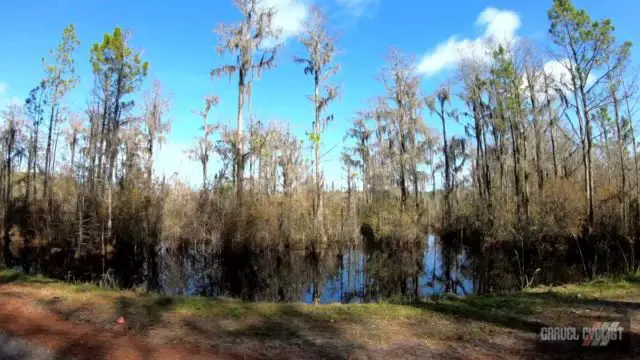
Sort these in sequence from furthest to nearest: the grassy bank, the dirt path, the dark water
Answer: the dark water
the grassy bank
the dirt path

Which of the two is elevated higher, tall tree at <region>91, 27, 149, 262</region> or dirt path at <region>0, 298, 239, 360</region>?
tall tree at <region>91, 27, 149, 262</region>

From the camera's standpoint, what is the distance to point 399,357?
5.15 meters

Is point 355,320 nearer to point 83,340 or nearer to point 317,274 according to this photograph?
point 83,340

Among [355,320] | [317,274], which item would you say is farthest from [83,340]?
[317,274]

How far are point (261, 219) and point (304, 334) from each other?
560 inches

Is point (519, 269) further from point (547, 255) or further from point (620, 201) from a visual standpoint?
point (620, 201)

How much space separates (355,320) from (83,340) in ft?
12.7

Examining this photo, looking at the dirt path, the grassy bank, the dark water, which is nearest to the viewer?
the dirt path

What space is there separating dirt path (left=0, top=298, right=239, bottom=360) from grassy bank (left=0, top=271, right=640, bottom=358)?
0.23 m

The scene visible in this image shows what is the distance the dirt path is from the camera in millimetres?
5207

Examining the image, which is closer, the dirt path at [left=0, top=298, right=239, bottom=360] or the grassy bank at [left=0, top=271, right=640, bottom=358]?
the dirt path at [left=0, top=298, right=239, bottom=360]

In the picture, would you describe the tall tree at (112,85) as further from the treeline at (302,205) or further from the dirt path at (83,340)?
the dirt path at (83,340)

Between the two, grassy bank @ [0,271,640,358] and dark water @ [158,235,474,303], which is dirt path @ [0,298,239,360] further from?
dark water @ [158,235,474,303]

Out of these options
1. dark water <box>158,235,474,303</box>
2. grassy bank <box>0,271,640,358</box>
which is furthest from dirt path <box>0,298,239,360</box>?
dark water <box>158,235,474,303</box>
